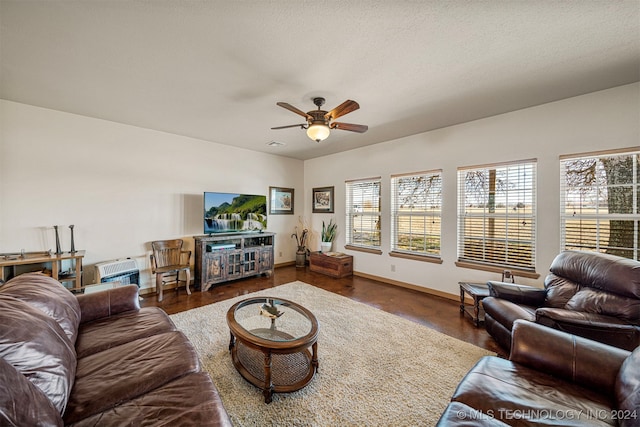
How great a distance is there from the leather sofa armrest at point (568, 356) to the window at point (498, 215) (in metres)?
2.17

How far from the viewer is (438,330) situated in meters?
2.67

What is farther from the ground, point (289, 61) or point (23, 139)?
point (289, 61)

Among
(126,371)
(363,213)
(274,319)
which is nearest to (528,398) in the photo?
(274,319)

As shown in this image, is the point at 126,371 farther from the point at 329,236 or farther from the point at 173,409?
the point at 329,236

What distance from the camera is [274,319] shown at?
85.4 inches

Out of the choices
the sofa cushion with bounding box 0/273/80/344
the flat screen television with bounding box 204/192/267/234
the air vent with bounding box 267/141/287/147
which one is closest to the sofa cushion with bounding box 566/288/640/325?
the sofa cushion with bounding box 0/273/80/344

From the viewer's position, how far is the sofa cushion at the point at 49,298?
57.0 inches

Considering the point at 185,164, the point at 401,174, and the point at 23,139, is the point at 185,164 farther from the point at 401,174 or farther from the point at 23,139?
the point at 401,174

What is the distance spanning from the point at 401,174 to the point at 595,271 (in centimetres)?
272

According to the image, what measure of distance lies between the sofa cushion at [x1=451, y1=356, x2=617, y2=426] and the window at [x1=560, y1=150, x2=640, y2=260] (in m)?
2.39

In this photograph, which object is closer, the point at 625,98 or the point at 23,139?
the point at 625,98

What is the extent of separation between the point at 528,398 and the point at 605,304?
4.77 ft

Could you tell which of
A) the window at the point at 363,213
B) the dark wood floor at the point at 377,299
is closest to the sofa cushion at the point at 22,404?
the dark wood floor at the point at 377,299

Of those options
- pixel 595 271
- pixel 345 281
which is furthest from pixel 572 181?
pixel 345 281
